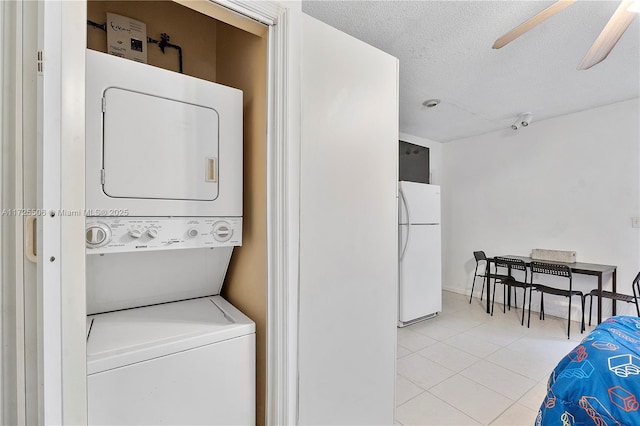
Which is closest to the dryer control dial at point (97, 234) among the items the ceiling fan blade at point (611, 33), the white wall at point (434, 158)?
the ceiling fan blade at point (611, 33)

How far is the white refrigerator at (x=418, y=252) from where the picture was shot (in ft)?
11.0

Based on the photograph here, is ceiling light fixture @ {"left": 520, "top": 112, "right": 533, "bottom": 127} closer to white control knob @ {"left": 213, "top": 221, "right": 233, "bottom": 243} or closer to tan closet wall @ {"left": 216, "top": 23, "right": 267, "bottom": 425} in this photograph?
tan closet wall @ {"left": 216, "top": 23, "right": 267, "bottom": 425}

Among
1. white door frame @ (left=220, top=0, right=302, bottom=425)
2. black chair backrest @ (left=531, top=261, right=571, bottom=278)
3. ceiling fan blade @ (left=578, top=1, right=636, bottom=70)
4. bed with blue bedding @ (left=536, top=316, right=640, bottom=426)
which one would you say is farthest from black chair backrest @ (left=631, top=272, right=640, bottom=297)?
white door frame @ (left=220, top=0, right=302, bottom=425)

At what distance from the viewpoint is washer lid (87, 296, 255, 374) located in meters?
0.95

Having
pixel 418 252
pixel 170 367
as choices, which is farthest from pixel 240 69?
pixel 418 252

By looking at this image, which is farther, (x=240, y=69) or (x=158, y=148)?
(x=240, y=69)

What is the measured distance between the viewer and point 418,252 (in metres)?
3.49

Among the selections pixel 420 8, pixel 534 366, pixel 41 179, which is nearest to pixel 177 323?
pixel 41 179

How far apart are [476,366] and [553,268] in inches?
59.4

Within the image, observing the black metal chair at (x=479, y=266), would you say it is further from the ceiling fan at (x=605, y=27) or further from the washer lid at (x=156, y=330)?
the washer lid at (x=156, y=330)

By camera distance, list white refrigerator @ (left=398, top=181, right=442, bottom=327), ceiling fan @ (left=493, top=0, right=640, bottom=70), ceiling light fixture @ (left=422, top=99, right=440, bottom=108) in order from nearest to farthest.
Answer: ceiling fan @ (left=493, top=0, right=640, bottom=70), ceiling light fixture @ (left=422, top=99, right=440, bottom=108), white refrigerator @ (left=398, top=181, right=442, bottom=327)

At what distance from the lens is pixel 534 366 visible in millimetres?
2473

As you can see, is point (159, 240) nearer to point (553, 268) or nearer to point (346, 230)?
point (346, 230)

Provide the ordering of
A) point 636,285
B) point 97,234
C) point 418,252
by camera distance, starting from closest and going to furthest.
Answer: point 97,234 → point 636,285 → point 418,252
